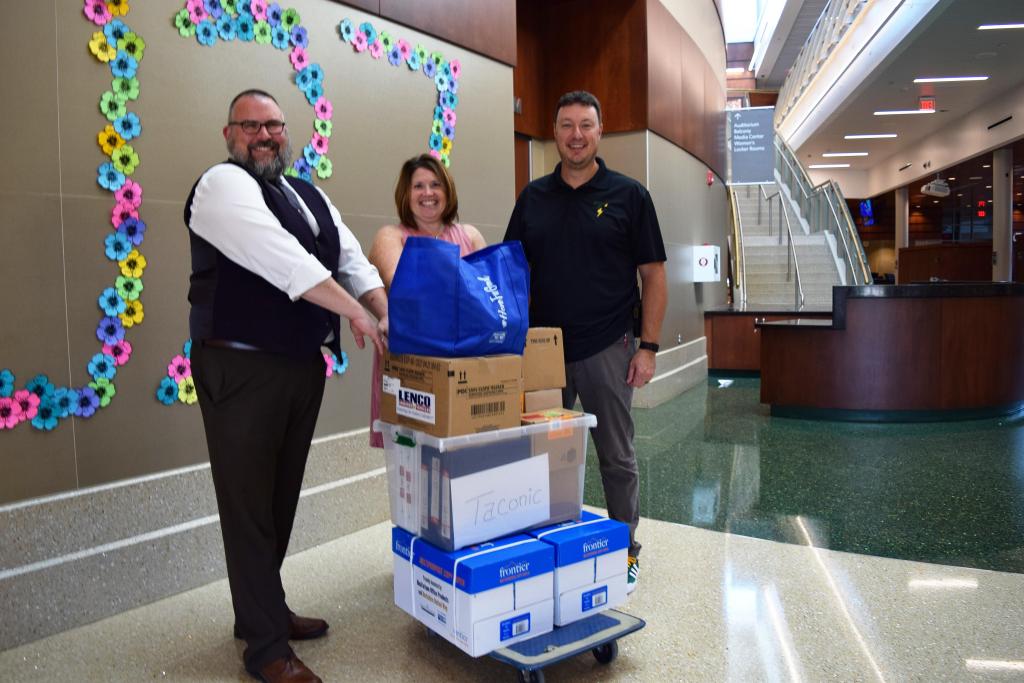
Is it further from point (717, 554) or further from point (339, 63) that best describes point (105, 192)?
point (717, 554)

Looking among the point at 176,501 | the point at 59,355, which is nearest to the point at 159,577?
the point at 176,501

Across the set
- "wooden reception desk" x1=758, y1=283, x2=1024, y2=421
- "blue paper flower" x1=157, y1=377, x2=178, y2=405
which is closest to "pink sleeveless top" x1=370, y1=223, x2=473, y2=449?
"blue paper flower" x1=157, y1=377, x2=178, y2=405

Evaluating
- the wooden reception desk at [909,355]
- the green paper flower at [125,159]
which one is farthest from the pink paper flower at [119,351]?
the wooden reception desk at [909,355]

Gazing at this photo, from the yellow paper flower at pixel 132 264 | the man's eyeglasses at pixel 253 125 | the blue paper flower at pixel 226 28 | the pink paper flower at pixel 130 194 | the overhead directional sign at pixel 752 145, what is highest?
the overhead directional sign at pixel 752 145

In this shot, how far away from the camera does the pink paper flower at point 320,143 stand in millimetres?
3398

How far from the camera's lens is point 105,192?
8.68 feet

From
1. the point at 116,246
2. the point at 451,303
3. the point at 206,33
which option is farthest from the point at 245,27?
the point at 451,303

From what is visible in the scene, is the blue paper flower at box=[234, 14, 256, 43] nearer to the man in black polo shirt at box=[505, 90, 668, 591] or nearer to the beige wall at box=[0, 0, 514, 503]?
the beige wall at box=[0, 0, 514, 503]

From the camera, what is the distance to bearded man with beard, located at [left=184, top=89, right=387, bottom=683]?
1953mm

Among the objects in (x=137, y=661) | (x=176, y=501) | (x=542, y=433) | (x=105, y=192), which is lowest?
(x=137, y=661)

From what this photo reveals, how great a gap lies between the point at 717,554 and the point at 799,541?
0.41m

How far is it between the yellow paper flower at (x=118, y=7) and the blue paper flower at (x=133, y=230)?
0.69 m

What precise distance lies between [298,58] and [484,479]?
7.03ft

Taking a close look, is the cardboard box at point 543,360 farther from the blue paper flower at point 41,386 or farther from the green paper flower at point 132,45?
the green paper flower at point 132,45
